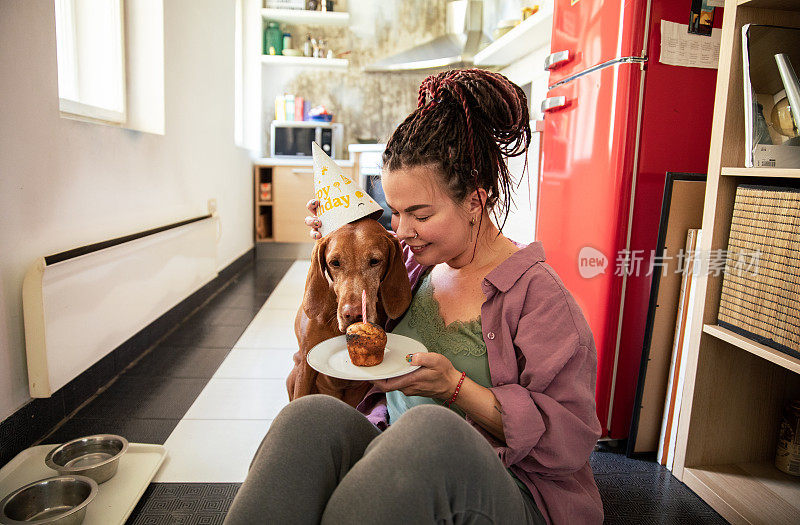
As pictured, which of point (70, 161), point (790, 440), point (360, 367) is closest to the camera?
point (360, 367)

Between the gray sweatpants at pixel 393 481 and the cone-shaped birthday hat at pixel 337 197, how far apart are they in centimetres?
55

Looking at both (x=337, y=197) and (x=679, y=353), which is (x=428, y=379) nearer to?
(x=337, y=197)

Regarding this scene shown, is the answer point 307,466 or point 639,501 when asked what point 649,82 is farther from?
point 307,466

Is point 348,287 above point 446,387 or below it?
above

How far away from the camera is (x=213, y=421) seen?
2.02m

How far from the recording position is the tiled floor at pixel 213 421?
1542mm

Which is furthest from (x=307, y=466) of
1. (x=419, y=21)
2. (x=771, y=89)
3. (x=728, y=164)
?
(x=419, y=21)

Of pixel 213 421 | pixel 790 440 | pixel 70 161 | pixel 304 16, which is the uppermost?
pixel 304 16

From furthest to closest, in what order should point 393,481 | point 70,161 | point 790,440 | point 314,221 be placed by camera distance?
point 70,161 < point 790,440 < point 314,221 < point 393,481

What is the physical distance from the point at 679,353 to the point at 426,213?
44.4 inches

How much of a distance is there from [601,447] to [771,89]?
4.05 ft

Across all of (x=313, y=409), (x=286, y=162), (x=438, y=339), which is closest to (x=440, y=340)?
(x=438, y=339)

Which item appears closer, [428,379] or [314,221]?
[428,379]

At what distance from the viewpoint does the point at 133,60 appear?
2842 millimetres
